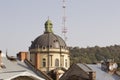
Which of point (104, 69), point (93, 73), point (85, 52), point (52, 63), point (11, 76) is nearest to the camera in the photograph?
point (11, 76)

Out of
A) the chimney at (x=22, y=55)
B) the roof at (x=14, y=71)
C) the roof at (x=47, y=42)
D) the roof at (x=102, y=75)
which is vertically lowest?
the roof at (x=102, y=75)

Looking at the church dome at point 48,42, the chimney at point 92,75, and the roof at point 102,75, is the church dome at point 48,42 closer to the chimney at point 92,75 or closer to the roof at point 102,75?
the roof at point 102,75

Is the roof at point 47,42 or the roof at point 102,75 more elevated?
the roof at point 47,42

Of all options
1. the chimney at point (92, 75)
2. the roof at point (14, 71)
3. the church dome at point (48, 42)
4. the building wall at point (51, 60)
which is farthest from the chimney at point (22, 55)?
the church dome at point (48, 42)

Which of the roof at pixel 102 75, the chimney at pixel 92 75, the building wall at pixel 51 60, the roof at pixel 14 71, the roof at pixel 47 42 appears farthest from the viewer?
the roof at pixel 47 42

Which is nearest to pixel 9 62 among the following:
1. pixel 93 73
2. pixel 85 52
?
pixel 93 73

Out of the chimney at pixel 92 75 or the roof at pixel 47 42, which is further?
the roof at pixel 47 42

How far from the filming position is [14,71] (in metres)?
36.2

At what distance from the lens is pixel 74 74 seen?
56156 mm

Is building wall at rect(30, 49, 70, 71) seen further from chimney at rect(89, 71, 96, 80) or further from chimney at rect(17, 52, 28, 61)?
chimney at rect(17, 52, 28, 61)

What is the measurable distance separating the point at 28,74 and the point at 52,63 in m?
63.8

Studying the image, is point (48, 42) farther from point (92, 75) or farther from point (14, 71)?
point (14, 71)

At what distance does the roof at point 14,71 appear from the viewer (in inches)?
1342

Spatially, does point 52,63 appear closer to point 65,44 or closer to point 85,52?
point 65,44
